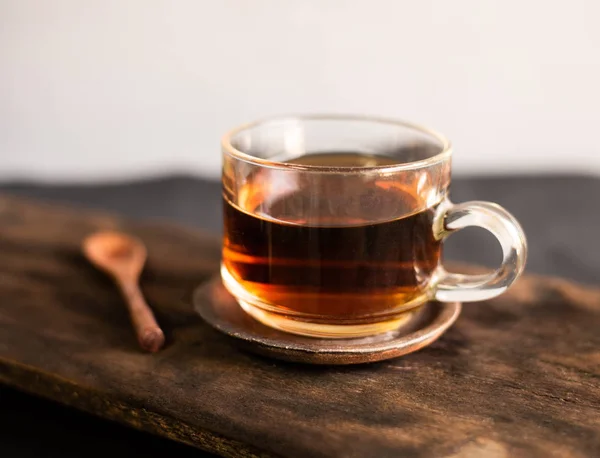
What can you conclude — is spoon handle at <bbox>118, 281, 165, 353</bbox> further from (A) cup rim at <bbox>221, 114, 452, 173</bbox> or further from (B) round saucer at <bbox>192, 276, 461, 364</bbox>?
(A) cup rim at <bbox>221, 114, 452, 173</bbox>

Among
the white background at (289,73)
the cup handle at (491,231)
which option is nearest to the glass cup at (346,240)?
the cup handle at (491,231)

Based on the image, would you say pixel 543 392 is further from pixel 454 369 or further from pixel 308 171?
pixel 308 171

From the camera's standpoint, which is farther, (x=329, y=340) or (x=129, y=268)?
(x=129, y=268)

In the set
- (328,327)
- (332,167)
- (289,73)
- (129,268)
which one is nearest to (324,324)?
(328,327)

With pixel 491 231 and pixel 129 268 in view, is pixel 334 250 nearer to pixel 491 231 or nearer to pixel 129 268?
pixel 491 231

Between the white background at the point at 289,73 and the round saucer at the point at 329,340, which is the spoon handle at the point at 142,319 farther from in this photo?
the white background at the point at 289,73

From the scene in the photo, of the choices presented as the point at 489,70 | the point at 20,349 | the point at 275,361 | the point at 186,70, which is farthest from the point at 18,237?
the point at 489,70
